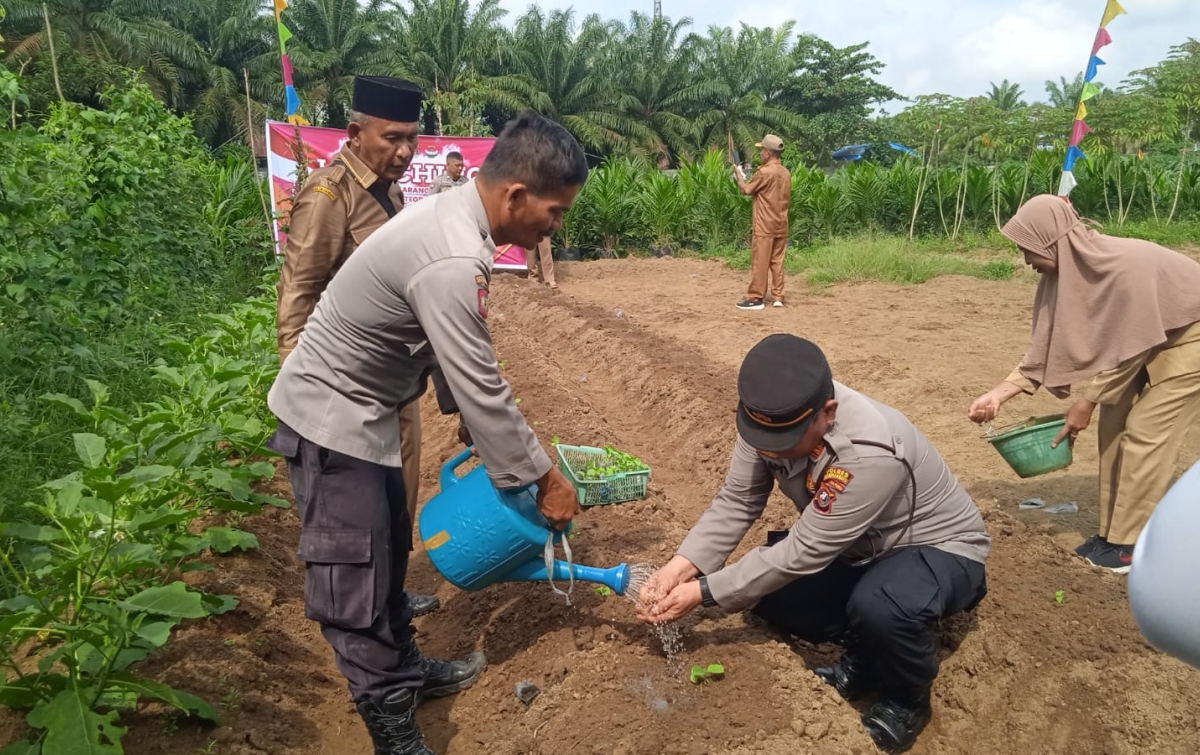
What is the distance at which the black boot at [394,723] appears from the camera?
86.7 inches

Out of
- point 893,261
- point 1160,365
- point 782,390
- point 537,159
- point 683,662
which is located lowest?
point 893,261

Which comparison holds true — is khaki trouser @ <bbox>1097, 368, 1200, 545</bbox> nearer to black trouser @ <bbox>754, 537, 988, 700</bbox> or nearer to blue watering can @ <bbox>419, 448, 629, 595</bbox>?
black trouser @ <bbox>754, 537, 988, 700</bbox>

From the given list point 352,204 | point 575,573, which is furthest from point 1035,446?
point 352,204

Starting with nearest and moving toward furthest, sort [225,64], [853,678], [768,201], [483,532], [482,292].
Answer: [482,292] → [483,532] → [853,678] → [768,201] → [225,64]

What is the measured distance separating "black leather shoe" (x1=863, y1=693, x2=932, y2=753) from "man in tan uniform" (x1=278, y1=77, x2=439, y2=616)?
166 centimetres

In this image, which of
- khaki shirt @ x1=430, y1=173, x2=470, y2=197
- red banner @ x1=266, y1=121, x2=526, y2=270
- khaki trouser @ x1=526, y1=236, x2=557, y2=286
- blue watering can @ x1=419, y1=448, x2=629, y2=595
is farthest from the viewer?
khaki trouser @ x1=526, y1=236, x2=557, y2=286

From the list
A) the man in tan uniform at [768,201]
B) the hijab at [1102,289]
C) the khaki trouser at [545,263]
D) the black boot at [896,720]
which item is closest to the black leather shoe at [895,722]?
the black boot at [896,720]

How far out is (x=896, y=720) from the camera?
2.62 m

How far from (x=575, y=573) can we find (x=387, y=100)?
1.79m

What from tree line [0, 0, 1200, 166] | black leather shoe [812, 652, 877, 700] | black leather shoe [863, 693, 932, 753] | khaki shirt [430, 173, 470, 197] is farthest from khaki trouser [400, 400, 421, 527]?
tree line [0, 0, 1200, 166]

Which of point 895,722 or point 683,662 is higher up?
point 683,662

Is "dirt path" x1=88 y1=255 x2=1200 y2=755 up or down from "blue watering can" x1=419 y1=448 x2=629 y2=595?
down

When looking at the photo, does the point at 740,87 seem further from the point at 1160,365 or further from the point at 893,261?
the point at 1160,365

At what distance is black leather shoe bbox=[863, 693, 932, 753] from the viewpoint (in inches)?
103
